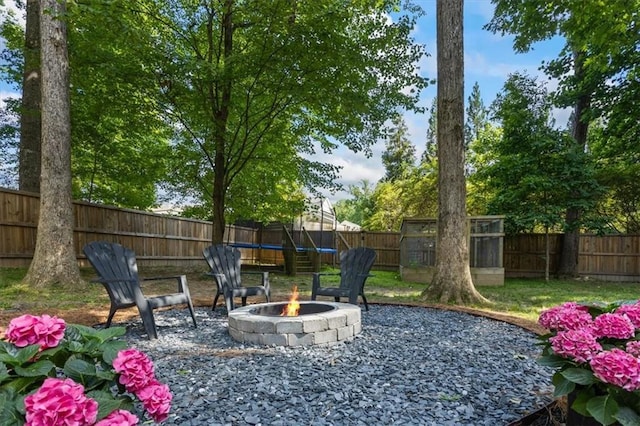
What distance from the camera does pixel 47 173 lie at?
5.80m

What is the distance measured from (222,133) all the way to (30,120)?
12.2 feet

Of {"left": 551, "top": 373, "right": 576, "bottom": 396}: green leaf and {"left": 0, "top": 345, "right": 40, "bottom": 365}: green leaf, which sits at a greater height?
{"left": 0, "top": 345, "right": 40, "bottom": 365}: green leaf

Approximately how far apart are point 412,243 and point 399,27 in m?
4.94

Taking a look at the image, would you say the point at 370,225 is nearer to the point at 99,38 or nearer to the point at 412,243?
the point at 412,243

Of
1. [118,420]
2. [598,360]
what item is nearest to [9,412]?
→ [118,420]

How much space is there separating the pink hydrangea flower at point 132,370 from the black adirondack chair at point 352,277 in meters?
3.33

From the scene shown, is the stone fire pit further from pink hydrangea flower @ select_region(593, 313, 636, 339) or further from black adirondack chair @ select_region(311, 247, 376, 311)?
pink hydrangea flower @ select_region(593, 313, 636, 339)

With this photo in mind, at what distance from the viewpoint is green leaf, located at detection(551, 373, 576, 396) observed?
4.92 feet

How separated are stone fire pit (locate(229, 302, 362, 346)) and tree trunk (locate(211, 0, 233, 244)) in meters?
4.84

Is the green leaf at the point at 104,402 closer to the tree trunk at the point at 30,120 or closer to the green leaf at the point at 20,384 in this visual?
the green leaf at the point at 20,384

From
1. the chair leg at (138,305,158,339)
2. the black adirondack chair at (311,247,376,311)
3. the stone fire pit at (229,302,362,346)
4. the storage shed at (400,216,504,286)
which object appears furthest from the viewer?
the storage shed at (400,216,504,286)

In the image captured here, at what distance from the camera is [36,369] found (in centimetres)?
110

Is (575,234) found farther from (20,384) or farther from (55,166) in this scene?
(20,384)

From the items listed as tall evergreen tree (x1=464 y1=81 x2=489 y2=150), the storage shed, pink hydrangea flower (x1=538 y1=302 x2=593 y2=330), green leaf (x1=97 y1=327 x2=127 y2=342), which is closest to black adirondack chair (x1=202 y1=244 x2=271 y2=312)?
green leaf (x1=97 y1=327 x2=127 y2=342)
